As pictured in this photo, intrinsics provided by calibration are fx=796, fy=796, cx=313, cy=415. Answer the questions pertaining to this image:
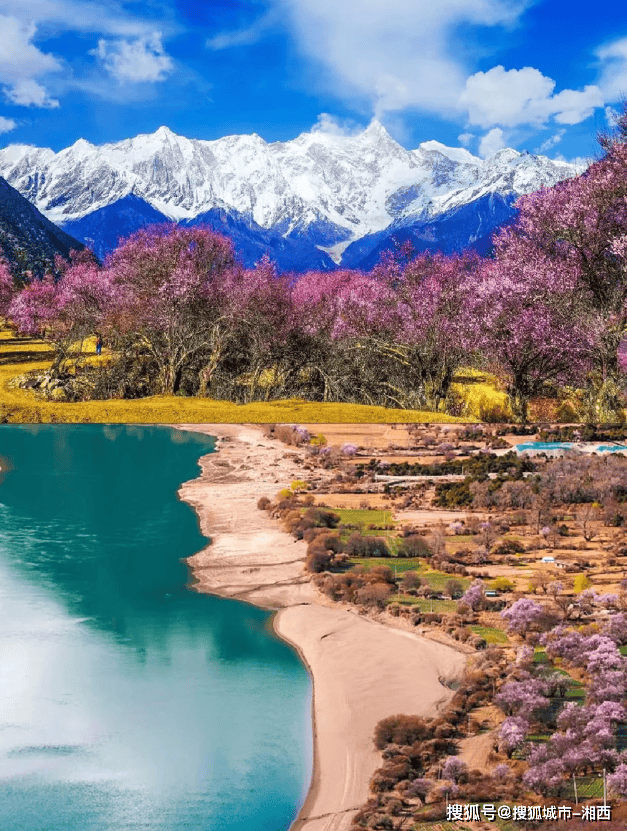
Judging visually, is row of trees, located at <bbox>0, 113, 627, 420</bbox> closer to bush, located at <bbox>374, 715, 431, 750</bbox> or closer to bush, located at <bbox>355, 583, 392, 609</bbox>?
bush, located at <bbox>355, 583, 392, 609</bbox>

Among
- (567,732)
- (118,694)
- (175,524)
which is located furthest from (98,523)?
(567,732)

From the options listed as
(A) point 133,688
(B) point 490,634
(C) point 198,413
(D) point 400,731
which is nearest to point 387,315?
(C) point 198,413

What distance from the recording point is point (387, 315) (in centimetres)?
3691

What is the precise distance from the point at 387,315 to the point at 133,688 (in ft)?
76.6

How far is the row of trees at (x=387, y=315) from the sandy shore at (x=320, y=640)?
678 centimetres

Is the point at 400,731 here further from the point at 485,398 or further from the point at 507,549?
the point at 485,398

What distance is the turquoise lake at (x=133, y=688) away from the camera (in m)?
13.3

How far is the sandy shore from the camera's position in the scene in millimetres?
14133

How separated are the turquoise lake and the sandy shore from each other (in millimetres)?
486

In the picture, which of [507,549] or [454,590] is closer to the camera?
[454,590]

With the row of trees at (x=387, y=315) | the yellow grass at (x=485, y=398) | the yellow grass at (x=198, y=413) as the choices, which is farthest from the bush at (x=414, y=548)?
the row of trees at (x=387, y=315)

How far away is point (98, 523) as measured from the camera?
3066 centimetres

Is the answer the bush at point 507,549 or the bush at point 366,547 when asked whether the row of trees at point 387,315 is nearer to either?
the bush at point 507,549

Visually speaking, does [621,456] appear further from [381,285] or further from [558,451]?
[381,285]
